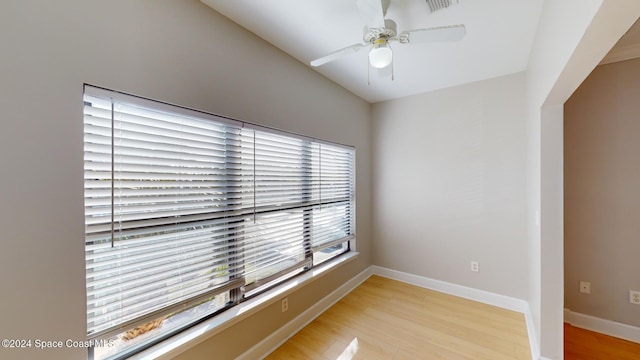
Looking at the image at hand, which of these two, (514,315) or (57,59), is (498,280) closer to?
(514,315)

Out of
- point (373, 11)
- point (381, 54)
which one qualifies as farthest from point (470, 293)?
point (373, 11)

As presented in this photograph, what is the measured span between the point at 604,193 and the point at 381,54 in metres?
2.61

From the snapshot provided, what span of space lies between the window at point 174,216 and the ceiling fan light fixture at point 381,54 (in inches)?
40.8

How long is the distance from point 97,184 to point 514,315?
3838mm

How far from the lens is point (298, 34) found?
1.98 m

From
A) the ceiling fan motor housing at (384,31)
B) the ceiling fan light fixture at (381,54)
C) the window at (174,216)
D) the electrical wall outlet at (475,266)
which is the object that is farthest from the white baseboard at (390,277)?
the ceiling fan motor housing at (384,31)

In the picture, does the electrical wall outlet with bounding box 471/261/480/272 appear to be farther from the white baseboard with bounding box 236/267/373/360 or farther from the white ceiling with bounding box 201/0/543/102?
the white ceiling with bounding box 201/0/543/102

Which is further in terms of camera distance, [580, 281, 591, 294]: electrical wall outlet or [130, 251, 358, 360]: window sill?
[580, 281, 591, 294]: electrical wall outlet

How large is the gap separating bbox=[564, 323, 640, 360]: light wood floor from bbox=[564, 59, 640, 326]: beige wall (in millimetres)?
198

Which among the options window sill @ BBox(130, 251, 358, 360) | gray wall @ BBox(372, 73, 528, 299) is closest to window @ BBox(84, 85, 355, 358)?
window sill @ BBox(130, 251, 358, 360)

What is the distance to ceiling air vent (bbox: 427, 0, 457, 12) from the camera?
1.56 m

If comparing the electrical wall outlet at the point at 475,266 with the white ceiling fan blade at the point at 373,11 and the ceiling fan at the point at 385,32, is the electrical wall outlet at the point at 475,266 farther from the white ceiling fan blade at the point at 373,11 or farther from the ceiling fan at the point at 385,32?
the white ceiling fan blade at the point at 373,11

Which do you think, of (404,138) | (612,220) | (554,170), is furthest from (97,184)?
(612,220)

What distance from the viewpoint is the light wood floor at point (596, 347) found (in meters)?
2.01
